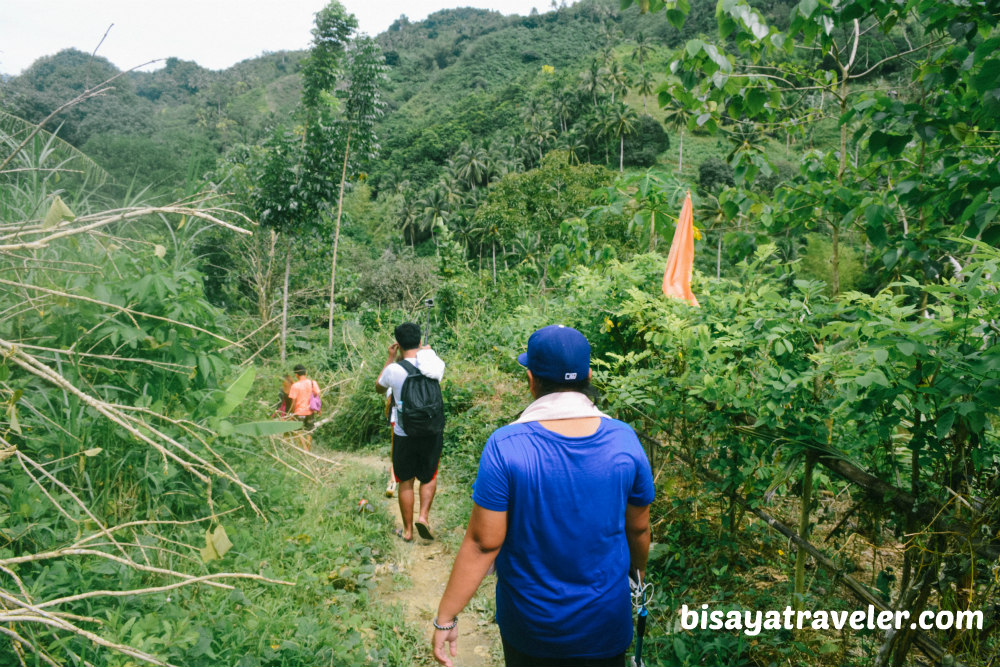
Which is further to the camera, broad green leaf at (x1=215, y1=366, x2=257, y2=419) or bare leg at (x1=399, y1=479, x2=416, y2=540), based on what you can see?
bare leg at (x1=399, y1=479, x2=416, y2=540)

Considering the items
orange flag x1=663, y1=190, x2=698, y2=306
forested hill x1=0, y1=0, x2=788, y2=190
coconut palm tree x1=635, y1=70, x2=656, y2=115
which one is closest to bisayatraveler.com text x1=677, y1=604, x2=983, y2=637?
orange flag x1=663, y1=190, x2=698, y2=306

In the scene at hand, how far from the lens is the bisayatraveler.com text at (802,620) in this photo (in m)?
2.02

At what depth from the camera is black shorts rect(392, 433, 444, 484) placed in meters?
4.27

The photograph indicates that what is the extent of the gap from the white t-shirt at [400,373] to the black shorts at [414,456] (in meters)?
0.08

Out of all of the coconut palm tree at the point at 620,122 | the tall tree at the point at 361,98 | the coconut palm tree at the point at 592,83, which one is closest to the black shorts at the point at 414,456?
the tall tree at the point at 361,98

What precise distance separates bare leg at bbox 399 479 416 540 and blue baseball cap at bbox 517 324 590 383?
2.68 meters

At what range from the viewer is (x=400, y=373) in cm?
422

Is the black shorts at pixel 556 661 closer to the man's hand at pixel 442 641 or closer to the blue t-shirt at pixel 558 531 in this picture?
the blue t-shirt at pixel 558 531

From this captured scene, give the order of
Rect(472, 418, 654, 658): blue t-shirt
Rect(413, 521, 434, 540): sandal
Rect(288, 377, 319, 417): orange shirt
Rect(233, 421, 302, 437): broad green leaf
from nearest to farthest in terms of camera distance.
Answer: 1. Rect(472, 418, 654, 658): blue t-shirt
2. Rect(233, 421, 302, 437): broad green leaf
3. Rect(413, 521, 434, 540): sandal
4. Rect(288, 377, 319, 417): orange shirt

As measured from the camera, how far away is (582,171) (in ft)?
73.2

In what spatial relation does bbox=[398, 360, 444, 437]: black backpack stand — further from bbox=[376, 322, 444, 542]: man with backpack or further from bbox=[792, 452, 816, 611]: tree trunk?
bbox=[792, 452, 816, 611]: tree trunk

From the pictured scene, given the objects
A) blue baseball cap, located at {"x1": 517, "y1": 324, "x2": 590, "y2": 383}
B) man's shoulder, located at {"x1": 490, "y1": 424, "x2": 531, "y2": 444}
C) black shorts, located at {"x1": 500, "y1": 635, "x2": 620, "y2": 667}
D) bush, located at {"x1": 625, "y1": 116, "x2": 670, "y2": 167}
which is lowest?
black shorts, located at {"x1": 500, "y1": 635, "x2": 620, "y2": 667}

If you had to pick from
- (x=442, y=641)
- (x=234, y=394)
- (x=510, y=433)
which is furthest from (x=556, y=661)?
(x=234, y=394)

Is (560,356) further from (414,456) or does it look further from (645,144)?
(645,144)
